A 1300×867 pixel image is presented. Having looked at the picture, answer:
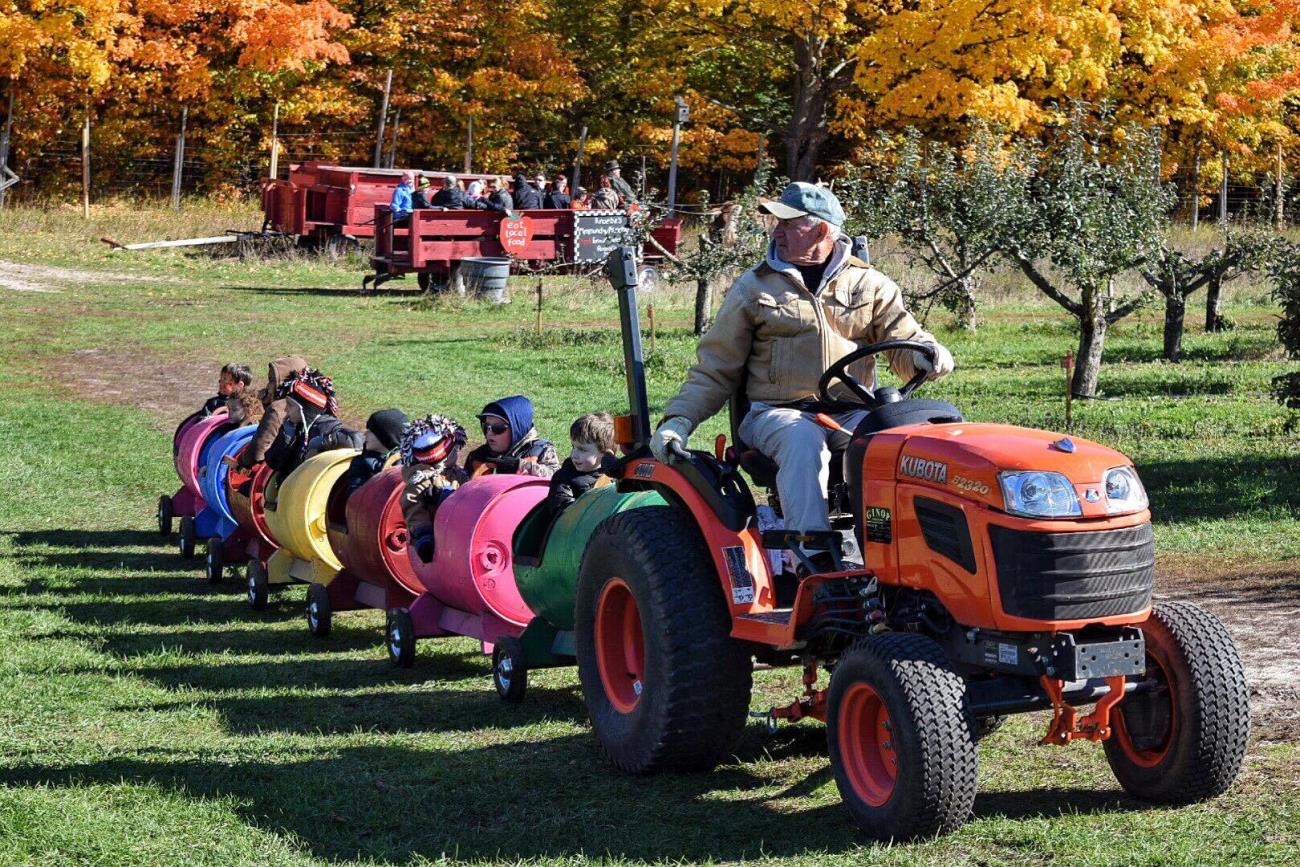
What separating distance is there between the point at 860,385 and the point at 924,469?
0.87 metres

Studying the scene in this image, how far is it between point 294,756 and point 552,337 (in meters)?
17.2

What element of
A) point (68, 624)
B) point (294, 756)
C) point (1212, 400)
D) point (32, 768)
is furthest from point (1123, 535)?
point (1212, 400)

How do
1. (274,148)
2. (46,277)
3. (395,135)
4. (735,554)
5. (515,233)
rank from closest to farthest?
(735,554) → (515,233) → (46,277) → (274,148) → (395,135)

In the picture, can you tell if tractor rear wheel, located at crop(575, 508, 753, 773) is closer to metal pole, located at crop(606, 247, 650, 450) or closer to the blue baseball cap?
metal pole, located at crop(606, 247, 650, 450)

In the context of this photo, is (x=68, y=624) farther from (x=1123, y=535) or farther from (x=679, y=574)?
(x=1123, y=535)

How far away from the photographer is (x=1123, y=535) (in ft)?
19.0

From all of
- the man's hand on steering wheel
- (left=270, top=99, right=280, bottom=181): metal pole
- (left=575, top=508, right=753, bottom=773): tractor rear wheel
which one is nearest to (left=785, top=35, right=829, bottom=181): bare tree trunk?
(left=270, top=99, right=280, bottom=181): metal pole

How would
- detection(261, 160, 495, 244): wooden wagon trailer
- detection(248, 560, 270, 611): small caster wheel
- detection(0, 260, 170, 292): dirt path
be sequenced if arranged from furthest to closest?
detection(261, 160, 495, 244): wooden wagon trailer → detection(0, 260, 170, 292): dirt path → detection(248, 560, 270, 611): small caster wheel

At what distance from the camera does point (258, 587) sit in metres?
11.8

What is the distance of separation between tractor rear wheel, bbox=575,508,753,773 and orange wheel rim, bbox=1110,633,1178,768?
1.39 m

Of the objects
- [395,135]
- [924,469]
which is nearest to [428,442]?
[924,469]

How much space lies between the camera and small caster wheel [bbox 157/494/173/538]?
1455 centimetres

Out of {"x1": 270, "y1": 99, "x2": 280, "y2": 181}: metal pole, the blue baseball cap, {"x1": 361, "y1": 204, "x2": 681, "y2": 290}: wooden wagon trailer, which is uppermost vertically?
{"x1": 270, "y1": 99, "x2": 280, "y2": 181}: metal pole

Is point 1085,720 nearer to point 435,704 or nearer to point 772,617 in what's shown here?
point 772,617
